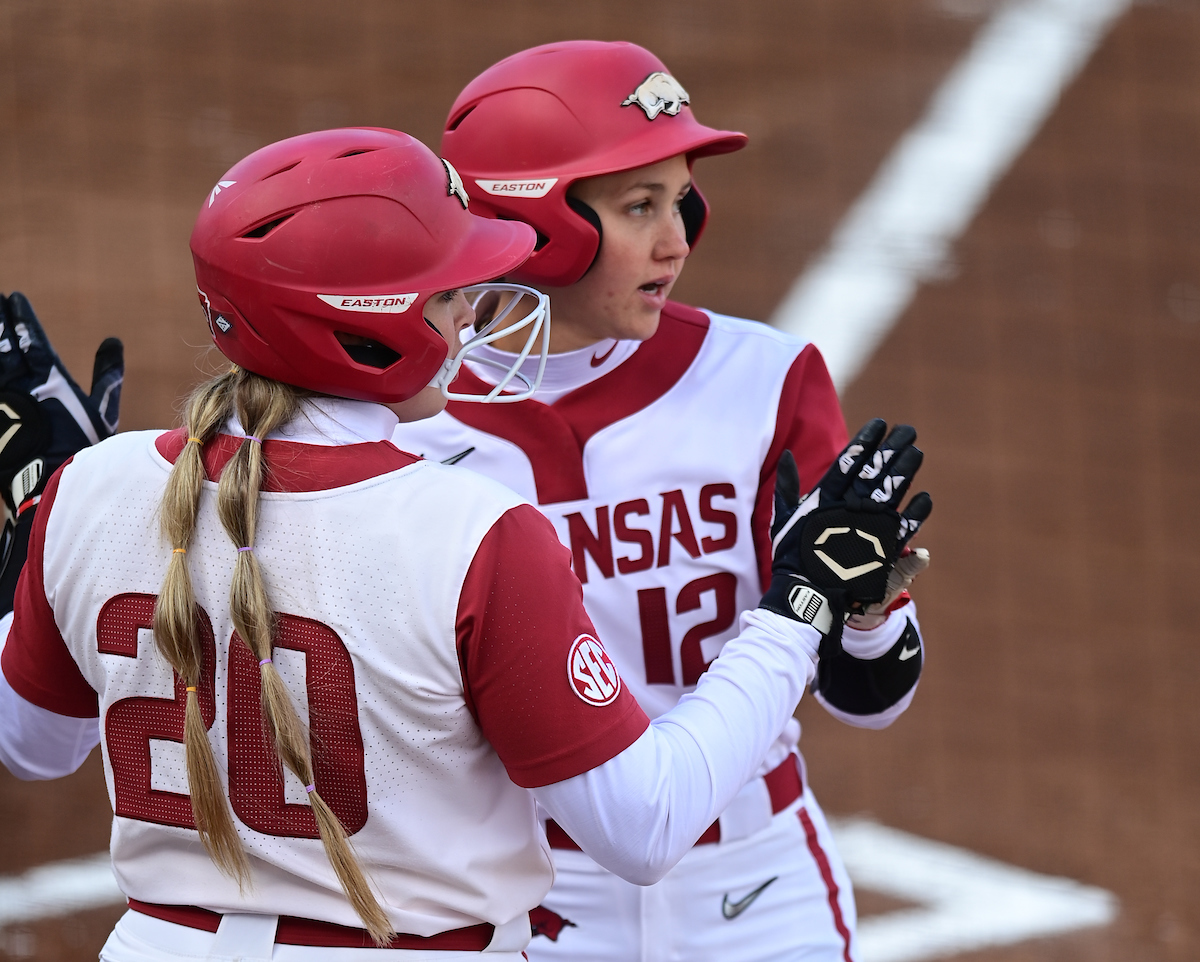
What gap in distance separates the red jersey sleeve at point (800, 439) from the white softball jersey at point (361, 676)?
2.61 feet

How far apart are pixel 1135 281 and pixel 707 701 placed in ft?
15.5

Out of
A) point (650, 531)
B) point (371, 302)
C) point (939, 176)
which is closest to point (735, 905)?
point (650, 531)

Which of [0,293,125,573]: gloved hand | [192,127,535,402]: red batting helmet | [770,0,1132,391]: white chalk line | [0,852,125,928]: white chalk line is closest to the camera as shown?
[192,127,535,402]: red batting helmet

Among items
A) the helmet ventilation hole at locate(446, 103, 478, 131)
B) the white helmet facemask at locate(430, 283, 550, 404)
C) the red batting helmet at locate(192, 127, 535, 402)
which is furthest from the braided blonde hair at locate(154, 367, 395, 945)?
the helmet ventilation hole at locate(446, 103, 478, 131)

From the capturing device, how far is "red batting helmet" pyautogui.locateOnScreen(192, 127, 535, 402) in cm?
156

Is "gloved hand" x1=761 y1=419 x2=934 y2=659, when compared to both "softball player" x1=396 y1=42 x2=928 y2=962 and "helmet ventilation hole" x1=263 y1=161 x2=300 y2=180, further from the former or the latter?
"helmet ventilation hole" x1=263 y1=161 x2=300 y2=180

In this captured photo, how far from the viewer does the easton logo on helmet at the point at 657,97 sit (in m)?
2.21

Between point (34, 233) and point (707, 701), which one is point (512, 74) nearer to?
point (707, 701)

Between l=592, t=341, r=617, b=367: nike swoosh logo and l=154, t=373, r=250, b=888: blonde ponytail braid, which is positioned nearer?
l=154, t=373, r=250, b=888: blonde ponytail braid

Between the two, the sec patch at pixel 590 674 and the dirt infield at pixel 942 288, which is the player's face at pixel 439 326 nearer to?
the sec patch at pixel 590 674

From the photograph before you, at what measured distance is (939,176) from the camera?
5730 millimetres

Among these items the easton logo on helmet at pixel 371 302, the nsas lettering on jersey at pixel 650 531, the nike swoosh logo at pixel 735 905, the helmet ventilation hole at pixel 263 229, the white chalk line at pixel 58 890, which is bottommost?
the white chalk line at pixel 58 890

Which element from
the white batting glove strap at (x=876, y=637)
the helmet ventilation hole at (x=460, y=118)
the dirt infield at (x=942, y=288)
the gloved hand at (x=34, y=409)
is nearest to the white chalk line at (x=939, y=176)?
the dirt infield at (x=942, y=288)

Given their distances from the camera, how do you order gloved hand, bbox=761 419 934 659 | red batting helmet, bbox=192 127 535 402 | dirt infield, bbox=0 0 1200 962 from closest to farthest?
red batting helmet, bbox=192 127 535 402 → gloved hand, bbox=761 419 934 659 → dirt infield, bbox=0 0 1200 962
